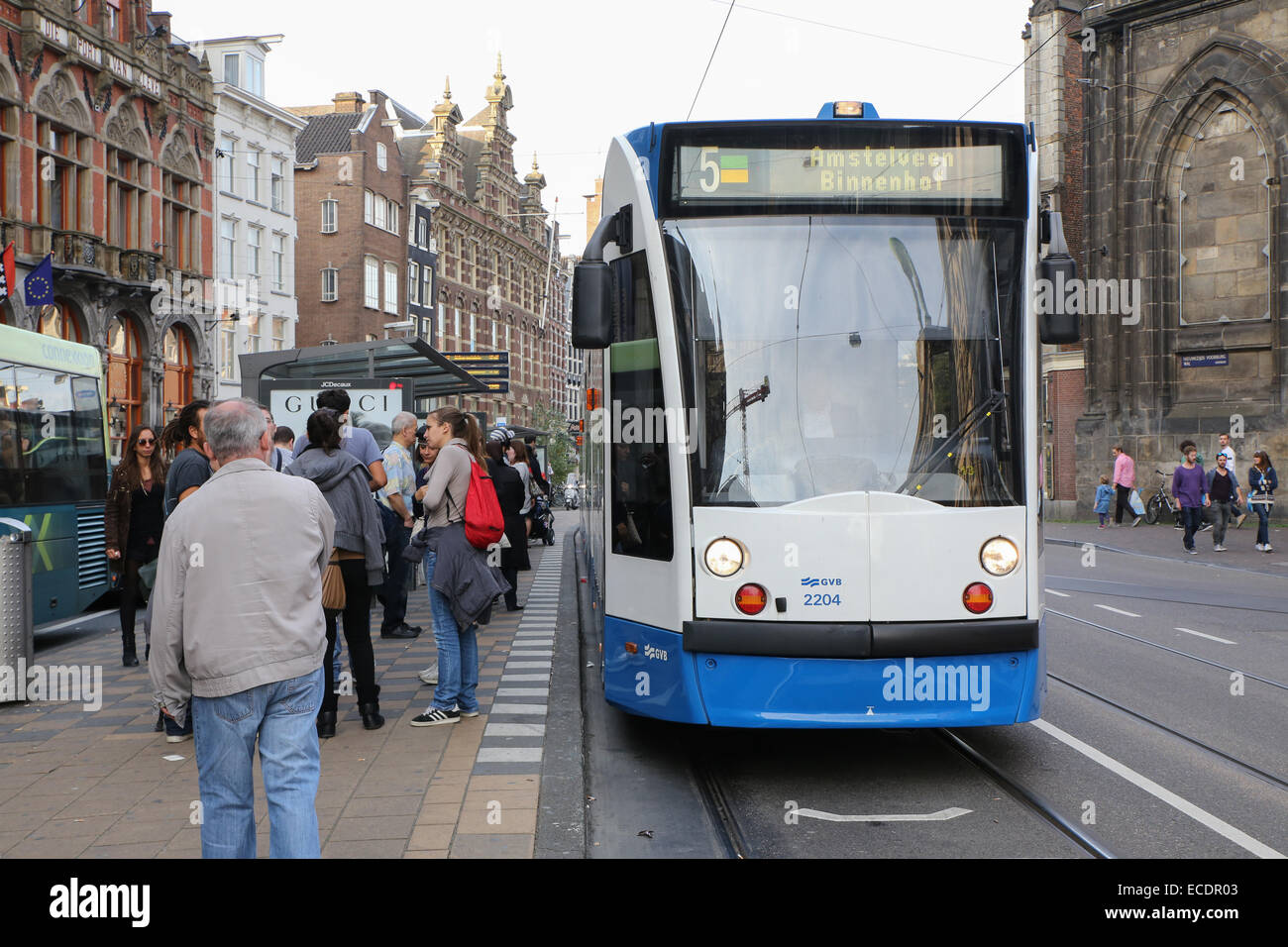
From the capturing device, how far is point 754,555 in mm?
5855

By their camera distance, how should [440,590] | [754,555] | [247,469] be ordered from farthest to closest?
[440,590]
[754,555]
[247,469]

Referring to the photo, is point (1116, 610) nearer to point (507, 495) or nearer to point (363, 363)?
point (507, 495)

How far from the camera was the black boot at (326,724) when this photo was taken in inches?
273

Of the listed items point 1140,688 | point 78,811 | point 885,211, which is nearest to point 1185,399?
point 1140,688

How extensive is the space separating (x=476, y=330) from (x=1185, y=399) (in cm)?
4929

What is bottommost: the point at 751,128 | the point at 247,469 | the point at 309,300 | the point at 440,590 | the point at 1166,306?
the point at 440,590

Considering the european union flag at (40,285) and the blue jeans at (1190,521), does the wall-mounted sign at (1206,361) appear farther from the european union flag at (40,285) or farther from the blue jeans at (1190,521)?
the european union flag at (40,285)

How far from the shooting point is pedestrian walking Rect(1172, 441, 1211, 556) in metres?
20.8

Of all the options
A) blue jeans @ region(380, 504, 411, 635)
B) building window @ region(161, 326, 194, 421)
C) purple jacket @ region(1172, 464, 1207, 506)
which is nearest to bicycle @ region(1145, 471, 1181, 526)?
purple jacket @ region(1172, 464, 1207, 506)

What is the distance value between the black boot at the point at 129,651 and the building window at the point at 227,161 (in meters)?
33.4

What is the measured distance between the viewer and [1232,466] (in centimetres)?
2481

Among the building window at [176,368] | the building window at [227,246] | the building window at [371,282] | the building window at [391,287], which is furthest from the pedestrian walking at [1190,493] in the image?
the building window at [391,287]

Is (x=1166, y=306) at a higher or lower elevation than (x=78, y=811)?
higher

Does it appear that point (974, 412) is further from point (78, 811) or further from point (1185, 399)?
point (1185, 399)
